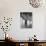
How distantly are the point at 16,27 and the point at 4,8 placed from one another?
0.70 m

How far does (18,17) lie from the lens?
381 cm

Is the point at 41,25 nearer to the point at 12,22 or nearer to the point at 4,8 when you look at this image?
the point at 12,22

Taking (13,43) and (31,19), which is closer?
(13,43)

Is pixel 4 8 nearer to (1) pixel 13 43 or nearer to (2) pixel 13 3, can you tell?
(2) pixel 13 3

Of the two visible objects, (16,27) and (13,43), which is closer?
(13,43)

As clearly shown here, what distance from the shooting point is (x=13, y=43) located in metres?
3.18

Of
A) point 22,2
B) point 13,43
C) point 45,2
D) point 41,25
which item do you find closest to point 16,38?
point 13,43

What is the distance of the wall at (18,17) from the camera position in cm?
378

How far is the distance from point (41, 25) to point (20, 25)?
2.19ft

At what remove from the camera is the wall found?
378 cm

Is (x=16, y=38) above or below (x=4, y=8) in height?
below

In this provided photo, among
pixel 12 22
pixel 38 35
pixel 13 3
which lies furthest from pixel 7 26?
Result: pixel 38 35

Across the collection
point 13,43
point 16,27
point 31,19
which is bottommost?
point 13,43

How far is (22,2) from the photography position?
383cm
